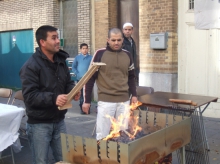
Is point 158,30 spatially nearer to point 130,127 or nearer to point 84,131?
point 84,131

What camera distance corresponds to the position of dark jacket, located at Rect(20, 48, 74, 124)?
3.04 metres

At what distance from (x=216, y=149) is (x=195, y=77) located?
257cm

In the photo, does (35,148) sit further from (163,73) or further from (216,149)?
(163,73)

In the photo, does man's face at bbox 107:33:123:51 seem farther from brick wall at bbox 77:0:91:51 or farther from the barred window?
brick wall at bbox 77:0:91:51

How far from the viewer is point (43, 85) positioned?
3156mm

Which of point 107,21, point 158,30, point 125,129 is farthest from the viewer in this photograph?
point 107,21

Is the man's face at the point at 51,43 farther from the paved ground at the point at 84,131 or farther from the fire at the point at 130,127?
the paved ground at the point at 84,131

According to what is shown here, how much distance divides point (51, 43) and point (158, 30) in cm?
495

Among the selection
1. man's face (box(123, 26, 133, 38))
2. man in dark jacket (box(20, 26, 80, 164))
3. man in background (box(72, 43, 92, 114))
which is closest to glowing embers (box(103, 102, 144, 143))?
man in dark jacket (box(20, 26, 80, 164))

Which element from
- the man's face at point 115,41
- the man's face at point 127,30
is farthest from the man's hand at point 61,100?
the man's face at point 127,30

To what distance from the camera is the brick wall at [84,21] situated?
31.0 feet

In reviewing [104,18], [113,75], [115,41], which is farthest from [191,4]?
[113,75]

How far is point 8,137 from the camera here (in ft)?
13.7

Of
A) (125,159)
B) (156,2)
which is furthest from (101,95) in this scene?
(156,2)
